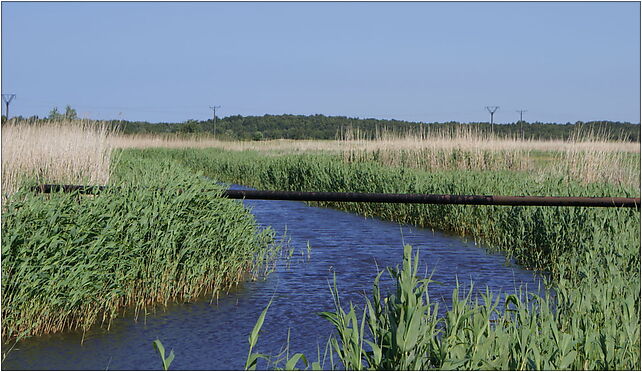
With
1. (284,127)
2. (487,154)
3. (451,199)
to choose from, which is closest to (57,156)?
(451,199)

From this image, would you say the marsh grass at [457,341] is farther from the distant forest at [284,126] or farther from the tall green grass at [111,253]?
the distant forest at [284,126]

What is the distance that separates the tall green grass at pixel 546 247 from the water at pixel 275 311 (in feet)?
1.65

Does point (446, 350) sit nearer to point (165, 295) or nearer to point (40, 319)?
point (40, 319)

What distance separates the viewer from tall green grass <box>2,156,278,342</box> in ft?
19.4

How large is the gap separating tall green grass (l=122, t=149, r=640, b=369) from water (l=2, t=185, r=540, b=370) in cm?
50

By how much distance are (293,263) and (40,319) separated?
175 inches

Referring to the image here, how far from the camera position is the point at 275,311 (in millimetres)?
7383

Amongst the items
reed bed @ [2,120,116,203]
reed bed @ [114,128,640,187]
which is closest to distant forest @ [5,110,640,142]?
reed bed @ [114,128,640,187]

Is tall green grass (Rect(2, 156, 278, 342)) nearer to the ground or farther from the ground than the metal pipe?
nearer to the ground

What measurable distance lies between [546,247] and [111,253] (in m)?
5.76

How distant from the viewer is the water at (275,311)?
5728 mm

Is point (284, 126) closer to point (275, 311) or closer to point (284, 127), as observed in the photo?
point (284, 127)

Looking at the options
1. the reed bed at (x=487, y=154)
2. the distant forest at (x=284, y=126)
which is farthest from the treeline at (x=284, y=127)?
the reed bed at (x=487, y=154)

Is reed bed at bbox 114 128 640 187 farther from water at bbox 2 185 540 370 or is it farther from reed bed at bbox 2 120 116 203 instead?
water at bbox 2 185 540 370
